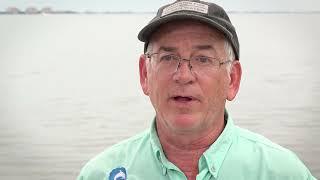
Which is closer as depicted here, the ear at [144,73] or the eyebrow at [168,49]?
the eyebrow at [168,49]

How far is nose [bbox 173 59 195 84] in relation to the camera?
1.15 m

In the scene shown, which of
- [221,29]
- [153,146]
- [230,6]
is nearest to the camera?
[221,29]

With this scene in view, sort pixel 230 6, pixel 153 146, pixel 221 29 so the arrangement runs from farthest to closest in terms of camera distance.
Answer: pixel 230 6, pixel 153 146, pixel 221 29

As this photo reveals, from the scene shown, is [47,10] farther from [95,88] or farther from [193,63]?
[193,63]

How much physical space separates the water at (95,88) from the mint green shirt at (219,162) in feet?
2.04

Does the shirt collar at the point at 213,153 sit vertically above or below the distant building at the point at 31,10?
below

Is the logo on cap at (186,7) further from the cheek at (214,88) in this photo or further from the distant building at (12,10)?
the distant building at (12,10)

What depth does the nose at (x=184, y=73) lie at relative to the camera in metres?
1.15

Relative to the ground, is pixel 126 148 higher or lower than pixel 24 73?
lower

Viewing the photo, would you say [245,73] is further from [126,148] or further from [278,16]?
[126,148]

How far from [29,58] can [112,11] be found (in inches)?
16.3

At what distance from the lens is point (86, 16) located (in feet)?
6.26

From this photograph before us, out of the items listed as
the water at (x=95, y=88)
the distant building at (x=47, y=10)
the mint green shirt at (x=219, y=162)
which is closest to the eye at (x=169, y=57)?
the mint green shirt at (x=219, y=162)

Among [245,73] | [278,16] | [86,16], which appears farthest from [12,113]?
[278,16]
